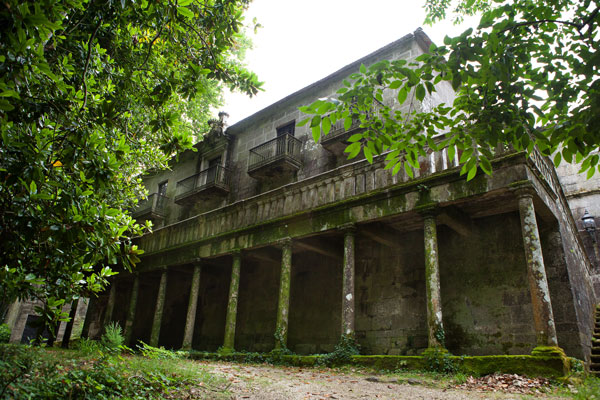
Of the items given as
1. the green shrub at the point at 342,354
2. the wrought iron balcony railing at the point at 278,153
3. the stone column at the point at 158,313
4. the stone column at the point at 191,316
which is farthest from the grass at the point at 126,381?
the wrought iron balcony railing at the point at 278,153

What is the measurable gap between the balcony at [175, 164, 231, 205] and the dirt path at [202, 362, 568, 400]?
12.4 m

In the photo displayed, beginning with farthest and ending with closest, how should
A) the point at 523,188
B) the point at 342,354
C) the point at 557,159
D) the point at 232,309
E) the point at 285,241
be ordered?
the point at 232,309, the point at 285,241, the point at 342,354, the point at 523,188, the point at 557,159

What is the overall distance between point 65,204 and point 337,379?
5609 mm

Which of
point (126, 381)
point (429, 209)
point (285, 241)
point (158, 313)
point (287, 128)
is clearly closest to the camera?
point (126, 381)

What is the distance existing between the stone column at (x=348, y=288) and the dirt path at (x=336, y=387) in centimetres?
172

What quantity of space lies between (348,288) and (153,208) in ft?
50.8

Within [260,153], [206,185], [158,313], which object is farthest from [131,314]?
[260,153]

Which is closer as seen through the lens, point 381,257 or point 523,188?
point 523,188

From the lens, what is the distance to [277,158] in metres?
16.9

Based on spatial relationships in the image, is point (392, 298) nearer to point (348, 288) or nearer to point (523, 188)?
point (348, 288)

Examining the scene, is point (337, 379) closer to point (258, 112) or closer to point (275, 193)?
point (275, 193)

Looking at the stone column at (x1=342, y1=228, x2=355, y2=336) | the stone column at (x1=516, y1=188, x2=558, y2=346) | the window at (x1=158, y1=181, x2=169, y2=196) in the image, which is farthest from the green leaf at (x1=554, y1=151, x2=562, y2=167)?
the window at (x1=158, y1=181, x2=169, y2=196)

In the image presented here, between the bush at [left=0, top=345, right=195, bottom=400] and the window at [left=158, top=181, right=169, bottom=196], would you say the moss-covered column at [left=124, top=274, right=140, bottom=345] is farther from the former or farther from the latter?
the bush at [left=0, top=345, right=195, bottom=400]

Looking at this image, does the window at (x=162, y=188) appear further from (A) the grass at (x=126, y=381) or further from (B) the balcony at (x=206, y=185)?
(A) the grass at (x=126, y=381)
